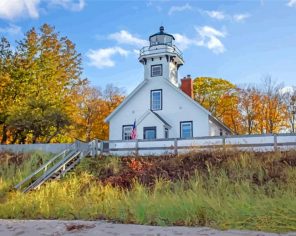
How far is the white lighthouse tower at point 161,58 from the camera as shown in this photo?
2616cm

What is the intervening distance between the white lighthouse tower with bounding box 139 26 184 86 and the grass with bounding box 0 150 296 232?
34.1 feet

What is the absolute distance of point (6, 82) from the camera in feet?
90.7

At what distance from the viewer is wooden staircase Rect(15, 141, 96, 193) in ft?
46.0

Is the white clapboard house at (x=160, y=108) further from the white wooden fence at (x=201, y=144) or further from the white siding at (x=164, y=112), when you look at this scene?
the white wooden fence at (x=201, y=144)

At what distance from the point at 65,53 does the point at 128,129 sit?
1314cm

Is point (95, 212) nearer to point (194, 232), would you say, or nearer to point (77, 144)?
point (194, 232)

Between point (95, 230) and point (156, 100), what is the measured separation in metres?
19.0

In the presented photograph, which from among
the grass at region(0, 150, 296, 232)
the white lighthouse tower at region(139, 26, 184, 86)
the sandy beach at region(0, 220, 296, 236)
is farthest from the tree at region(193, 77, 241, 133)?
the sandy beach at region(0, 220, 296, 236)

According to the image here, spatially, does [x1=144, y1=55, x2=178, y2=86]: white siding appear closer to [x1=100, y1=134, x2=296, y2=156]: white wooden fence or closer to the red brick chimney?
the red brick chimney

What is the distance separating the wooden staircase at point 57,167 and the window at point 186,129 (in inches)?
280

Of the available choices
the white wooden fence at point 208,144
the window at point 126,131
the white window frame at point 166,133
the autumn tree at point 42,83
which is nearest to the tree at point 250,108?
the white window frame at point 166,133

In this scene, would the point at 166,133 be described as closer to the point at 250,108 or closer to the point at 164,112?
the point at 164,112

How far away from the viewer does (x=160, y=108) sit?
24.9 metres

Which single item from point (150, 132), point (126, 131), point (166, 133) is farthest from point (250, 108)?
point (126, 131)
